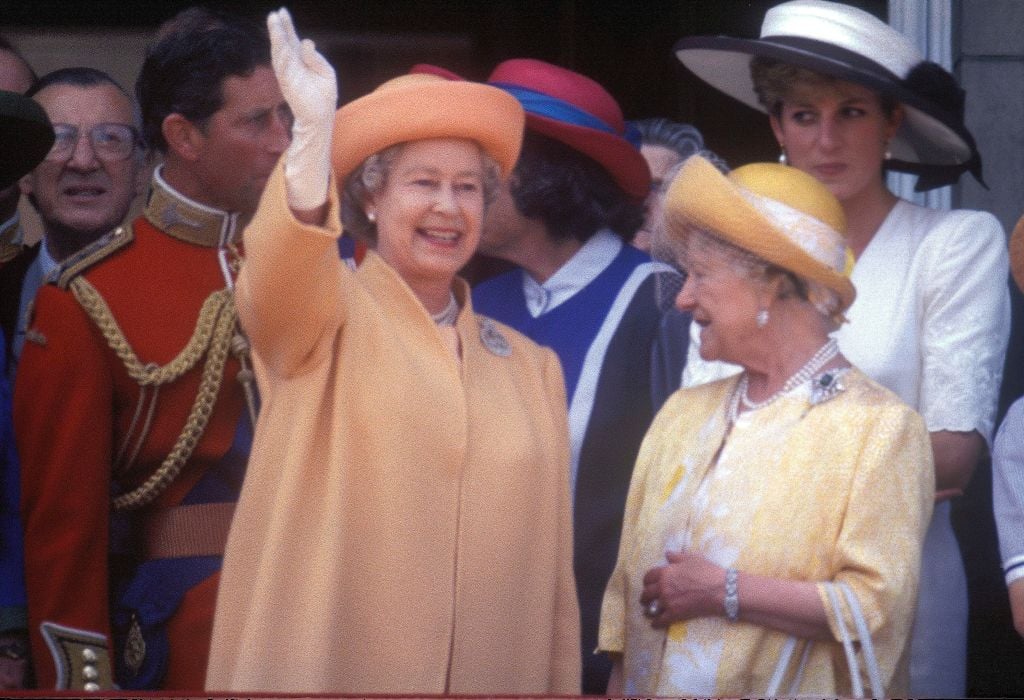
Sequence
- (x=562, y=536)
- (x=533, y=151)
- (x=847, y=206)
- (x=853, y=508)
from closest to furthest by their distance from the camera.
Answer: (x=853, y=508) → (x=562, y=536) → (x=847, y=206) → (x=533, y=151)

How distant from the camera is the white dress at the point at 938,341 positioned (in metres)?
3.69

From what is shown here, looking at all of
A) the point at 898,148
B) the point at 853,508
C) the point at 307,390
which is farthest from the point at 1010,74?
the point at 307,390

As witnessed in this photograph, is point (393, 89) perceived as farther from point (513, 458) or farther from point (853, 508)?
point (853, 508)

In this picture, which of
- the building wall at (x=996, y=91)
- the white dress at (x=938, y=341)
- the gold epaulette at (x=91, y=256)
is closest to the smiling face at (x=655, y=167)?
the building wall at (x=996, y=91)

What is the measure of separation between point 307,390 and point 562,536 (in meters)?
0.56

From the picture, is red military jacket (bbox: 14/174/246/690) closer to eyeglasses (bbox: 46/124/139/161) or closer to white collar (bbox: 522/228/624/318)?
eyeglasses (bbox: 46/124/139/161)

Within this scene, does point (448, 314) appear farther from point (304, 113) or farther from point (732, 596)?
point (732, 596)

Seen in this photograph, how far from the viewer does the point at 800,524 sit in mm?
3379

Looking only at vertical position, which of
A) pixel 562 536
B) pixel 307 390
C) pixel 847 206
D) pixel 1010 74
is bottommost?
pixel 562 536

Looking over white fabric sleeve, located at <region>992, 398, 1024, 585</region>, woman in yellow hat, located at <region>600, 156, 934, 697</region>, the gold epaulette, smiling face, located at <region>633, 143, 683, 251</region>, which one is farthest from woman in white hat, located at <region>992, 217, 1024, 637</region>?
the gold epaulette

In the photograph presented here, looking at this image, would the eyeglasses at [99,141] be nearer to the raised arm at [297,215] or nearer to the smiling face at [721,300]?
the raised arm at [297,215]

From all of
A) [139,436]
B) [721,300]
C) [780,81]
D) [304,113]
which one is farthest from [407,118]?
[780,81]

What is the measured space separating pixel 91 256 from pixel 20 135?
26 centimetres

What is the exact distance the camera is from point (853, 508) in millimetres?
3346
